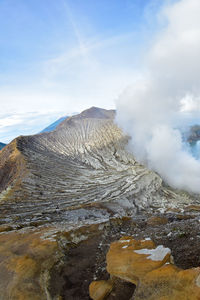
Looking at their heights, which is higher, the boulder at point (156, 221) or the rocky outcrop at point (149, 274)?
the rocky outcrop at point (149, 274)

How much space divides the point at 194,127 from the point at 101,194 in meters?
136

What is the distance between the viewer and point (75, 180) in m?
56.1

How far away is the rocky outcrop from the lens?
229 inches

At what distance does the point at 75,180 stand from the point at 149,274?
50.2m

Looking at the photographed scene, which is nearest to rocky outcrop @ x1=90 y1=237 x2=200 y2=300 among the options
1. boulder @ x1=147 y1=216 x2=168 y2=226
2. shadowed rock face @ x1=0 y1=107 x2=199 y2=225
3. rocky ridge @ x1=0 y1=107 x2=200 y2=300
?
rocky ridge @ x1=0 y1=107 x2=200 y2=300

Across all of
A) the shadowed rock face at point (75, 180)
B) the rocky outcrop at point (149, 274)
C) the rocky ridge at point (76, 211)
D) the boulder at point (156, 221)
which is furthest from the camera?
the shadowed rock face at point (75, 180)

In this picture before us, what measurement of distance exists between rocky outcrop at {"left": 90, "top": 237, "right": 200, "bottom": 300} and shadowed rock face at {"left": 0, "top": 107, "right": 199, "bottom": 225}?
14954 mm

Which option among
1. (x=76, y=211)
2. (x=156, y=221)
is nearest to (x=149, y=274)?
(x=156, y=221)

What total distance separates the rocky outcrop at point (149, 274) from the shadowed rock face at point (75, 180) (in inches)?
589

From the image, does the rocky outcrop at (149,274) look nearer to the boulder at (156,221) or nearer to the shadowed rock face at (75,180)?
the boulder at (156,221)

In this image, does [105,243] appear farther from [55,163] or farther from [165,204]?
[55,163]

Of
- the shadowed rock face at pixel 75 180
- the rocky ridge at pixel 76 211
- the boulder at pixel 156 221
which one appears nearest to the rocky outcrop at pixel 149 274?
the rocky ridge at pixel 76 211

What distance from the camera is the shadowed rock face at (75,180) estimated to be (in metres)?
34.0

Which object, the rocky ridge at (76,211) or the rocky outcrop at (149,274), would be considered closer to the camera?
the rocky outcrop at (149,274)
